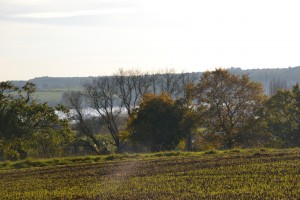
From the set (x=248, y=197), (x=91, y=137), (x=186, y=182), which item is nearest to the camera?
(x=248, y=197)

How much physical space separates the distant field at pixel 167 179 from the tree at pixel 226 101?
77.6 ft

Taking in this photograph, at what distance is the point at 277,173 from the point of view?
22.8 meters

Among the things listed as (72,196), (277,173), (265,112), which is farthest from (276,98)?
(72,196)

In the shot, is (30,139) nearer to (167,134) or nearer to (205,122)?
(167,134)

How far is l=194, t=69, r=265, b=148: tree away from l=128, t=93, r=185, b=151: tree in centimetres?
377

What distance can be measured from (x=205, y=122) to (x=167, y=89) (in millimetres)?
32011

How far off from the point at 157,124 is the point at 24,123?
15279 mm

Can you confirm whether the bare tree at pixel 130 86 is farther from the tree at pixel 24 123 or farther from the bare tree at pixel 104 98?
the tree at pixel 24 123

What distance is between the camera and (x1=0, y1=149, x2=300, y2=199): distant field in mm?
19344

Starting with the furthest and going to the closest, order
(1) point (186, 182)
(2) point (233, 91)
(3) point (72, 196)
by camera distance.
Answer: (2) point (233, 91), (1) point (186, 182), (3) point (72, 196)

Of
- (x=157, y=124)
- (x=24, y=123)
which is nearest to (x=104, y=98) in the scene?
(x=157, y=124)

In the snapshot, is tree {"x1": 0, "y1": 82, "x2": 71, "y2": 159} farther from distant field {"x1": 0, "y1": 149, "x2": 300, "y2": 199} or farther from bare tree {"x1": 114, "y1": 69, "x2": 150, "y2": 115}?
bare tree {"x1": 114, "y1": 69, "x2": 150, "y2": 115}

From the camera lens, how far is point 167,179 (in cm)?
2355

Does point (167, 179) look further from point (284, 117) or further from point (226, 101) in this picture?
point (226, 101)
